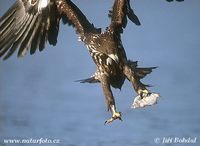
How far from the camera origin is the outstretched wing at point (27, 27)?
195 centimetres

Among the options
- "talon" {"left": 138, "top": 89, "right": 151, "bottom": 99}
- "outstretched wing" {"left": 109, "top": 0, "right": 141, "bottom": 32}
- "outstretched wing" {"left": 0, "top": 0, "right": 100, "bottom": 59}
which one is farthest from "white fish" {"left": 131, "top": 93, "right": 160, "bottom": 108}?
"outstretched wing" {"left": 0, "top": 0, "right": 100, "bottom": 59}

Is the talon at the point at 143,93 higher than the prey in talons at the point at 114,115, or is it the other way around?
the talon at the point at 143,93

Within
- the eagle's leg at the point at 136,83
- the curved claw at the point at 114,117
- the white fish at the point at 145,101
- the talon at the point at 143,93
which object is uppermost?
the eagle's leg at the point at 136,83

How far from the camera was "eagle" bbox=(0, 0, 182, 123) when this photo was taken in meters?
1.87

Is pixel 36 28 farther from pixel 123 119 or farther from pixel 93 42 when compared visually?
pixel 123 119

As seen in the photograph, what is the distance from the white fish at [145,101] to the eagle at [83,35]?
15 mm

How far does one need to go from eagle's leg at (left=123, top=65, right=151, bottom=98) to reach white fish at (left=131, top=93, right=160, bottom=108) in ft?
0.06

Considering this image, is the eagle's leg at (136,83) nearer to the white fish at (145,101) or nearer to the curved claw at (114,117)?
the white fish at (145,101)

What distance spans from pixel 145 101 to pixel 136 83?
88 mm

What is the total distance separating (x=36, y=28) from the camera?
196cm

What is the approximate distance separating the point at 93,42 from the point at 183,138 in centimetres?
56

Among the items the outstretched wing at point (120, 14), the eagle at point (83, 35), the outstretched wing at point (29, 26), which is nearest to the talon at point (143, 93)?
the eagle at point (83, 35)

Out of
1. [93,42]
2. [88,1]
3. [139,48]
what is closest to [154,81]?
[139,48]

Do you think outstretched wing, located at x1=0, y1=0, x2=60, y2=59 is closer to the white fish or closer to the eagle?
the eagle
